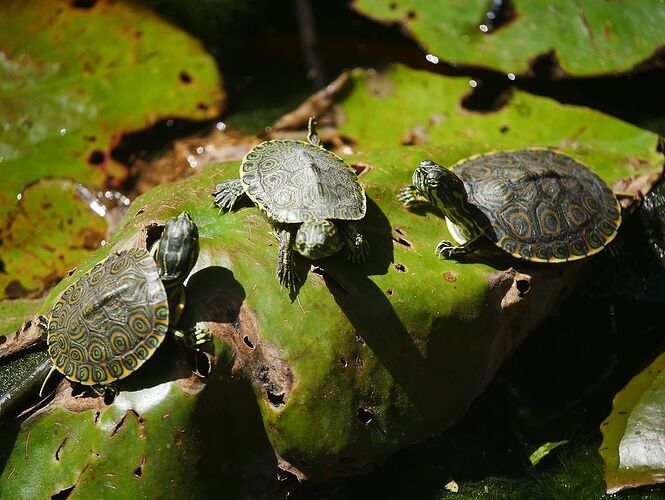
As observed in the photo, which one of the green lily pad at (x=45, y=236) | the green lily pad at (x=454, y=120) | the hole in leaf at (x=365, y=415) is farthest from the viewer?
the green lily pad at (x=454, y=120)

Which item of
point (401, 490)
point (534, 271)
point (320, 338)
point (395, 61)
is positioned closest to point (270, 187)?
point (320, 338)

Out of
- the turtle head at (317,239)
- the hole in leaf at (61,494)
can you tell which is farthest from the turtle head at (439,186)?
the hole in leaf at (61,494)

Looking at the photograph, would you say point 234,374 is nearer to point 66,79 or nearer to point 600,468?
point 600,468

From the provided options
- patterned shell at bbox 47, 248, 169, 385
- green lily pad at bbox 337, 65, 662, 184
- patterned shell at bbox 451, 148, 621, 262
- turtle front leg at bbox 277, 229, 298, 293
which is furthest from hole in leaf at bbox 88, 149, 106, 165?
patterned shell at bbox 451, 148, 621, 262

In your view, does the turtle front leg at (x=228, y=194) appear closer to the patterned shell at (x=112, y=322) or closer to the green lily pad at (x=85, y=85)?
the patterned shell at (x=112, y=322)

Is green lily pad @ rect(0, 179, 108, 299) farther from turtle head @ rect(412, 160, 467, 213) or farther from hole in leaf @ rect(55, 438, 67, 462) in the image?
turtle head @ rect(412, 160, 467, 213)
